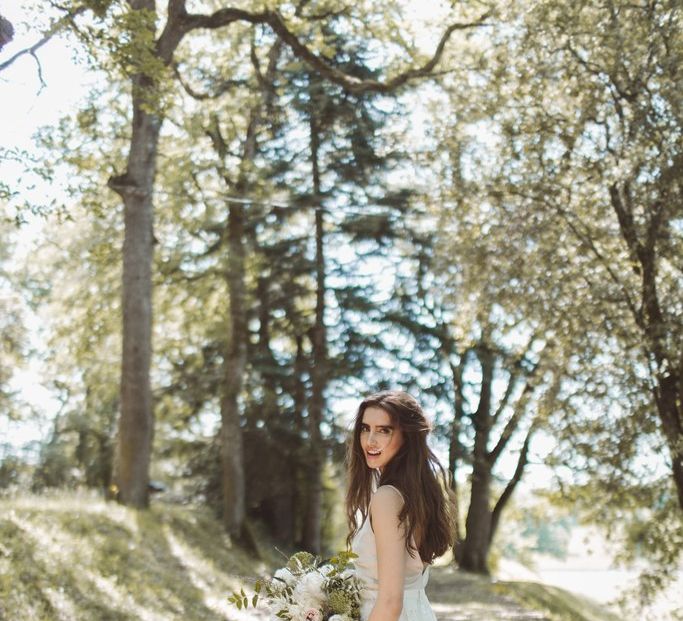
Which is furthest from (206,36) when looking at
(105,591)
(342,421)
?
(105,591)

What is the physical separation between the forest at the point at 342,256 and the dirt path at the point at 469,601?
7.49 ft

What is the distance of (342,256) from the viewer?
24562 millimetres

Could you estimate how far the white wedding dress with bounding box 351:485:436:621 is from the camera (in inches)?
159

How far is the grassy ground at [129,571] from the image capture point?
10922mm

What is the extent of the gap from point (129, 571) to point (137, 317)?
5.77m

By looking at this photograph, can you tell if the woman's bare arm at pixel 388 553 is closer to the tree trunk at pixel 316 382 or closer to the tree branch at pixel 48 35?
the tree branch at pixel 48 35

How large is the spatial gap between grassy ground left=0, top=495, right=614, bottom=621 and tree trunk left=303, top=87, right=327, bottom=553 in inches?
110

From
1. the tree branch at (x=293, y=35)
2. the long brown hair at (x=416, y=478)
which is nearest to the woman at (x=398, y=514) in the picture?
the long brown hair at (x=416, y=478)

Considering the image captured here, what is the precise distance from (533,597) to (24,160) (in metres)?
14.5

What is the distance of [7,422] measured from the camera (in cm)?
3416

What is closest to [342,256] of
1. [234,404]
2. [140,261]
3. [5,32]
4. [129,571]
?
[234,404]

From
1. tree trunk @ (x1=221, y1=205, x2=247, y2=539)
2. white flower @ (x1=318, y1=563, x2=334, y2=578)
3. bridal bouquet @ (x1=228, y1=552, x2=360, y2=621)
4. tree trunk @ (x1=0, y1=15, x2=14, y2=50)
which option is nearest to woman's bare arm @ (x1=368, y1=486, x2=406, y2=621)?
bridal bouquet @ (x1=228, y1=552, x2=360, y2=621)

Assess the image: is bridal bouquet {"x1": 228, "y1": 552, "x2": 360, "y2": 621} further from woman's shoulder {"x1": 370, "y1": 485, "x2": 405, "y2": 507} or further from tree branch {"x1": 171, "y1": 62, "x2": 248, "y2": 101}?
tree branch {"x1": 171, "y1": 62, "x2": 248, "y2": 101}

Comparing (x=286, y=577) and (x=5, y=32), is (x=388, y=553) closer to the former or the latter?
(x=286, y=577)
